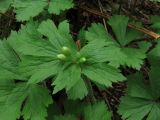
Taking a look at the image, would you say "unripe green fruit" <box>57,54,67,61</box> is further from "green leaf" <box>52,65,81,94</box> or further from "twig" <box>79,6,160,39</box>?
"twig" <box>79,6,160,39</box>

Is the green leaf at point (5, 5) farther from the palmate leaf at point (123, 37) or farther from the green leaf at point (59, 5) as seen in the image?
the palmate leaf at point (123, 37)

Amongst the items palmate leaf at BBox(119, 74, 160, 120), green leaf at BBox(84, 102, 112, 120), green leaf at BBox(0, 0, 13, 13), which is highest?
green leaf at BBox(0, 0, 13, 13)

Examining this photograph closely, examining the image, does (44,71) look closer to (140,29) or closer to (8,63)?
(8,63)

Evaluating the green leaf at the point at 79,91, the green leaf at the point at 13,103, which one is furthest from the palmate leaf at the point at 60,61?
the green leaf at the point at 13,103

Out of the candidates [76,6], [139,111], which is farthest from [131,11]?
[139,111]

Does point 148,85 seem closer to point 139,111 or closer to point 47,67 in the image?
point 139,111

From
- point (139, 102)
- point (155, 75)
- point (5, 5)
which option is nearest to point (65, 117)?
point (139, 102)

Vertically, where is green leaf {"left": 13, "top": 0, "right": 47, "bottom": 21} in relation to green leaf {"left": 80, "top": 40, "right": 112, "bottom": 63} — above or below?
above

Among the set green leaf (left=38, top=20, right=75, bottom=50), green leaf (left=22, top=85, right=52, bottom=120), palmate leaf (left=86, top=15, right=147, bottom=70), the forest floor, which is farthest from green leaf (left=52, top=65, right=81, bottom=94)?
the forest floor
